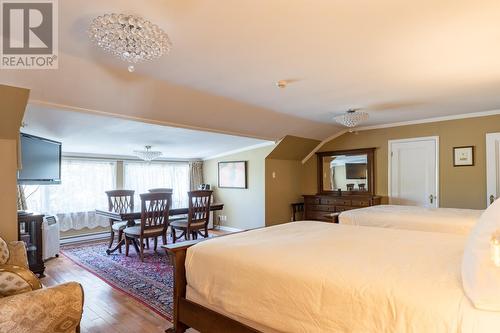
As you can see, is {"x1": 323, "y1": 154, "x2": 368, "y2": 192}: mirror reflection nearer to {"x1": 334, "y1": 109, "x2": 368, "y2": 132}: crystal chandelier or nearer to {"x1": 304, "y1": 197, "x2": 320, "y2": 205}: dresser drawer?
{"x1": 304, "y1": 197, "x2": 320, "y2": 205}: dresser drawer

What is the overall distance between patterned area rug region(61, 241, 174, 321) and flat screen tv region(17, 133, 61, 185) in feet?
4.11

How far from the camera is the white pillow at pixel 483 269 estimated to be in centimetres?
114

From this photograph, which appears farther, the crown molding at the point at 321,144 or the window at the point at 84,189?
the crown molding at the point at 321,144

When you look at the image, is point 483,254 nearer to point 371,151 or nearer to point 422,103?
point 422,103

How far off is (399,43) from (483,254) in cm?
163

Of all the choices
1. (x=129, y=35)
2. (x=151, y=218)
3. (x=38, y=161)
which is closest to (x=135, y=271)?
(x=151, y=218)

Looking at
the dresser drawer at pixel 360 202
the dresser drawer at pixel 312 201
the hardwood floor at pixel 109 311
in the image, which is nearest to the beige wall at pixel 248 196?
the dresser drawer at pixel 312 201

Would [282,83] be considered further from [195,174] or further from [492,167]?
[195,174]

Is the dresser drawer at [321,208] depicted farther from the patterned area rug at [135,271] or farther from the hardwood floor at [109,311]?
the hardwood floor at [109,311]

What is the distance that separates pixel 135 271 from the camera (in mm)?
3789

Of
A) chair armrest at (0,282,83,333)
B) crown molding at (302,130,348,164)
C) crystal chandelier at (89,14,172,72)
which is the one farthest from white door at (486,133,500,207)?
chair armrest at (0,282,83,333)

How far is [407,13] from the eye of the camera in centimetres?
181

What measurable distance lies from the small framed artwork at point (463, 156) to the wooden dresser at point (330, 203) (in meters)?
1.37

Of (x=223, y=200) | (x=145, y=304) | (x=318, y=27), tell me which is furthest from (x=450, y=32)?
(x=223, y=200)
